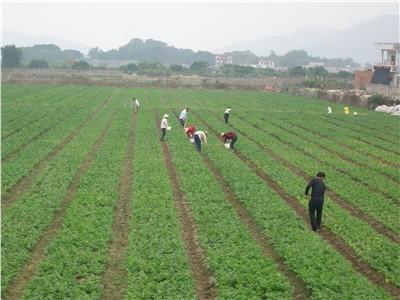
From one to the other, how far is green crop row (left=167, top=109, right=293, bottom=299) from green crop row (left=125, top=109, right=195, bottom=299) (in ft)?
2.37

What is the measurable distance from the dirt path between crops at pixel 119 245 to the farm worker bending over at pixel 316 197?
5477mm

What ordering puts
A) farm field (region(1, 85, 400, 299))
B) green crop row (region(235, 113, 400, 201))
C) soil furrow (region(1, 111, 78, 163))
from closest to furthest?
farm field (region(1, 85, 400, 299)), green crop row (region(235, 113, 400, 201)), soil furrow (region(1, 111, 78, 163))

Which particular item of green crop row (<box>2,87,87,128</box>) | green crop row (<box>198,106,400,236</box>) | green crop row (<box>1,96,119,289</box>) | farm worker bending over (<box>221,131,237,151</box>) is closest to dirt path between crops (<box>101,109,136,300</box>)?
green crop row (<box>1,96,119,289</box>)

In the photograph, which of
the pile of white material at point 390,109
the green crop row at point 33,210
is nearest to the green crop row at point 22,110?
the green crop row at point 33,210

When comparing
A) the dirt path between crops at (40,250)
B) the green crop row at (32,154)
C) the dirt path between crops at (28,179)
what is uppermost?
the green crop row at (32,154)

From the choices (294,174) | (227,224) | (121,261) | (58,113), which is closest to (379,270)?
(227,224)

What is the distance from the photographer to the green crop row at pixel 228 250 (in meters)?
11.5

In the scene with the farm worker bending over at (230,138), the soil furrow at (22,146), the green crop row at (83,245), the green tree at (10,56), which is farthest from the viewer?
the green tree at (10,56)

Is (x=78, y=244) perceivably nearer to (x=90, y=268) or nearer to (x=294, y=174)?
(x=90, y=268)

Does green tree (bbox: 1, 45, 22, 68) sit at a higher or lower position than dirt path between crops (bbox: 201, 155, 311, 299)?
higher

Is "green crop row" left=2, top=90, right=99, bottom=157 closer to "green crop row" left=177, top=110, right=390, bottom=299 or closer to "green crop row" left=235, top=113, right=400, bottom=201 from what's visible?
"green crop row" left=177, top=110, right=390, bottom=299

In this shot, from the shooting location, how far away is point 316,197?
49.6 feet

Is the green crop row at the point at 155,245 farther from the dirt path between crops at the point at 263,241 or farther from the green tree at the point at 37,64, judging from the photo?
the green tree at the point at 37,64

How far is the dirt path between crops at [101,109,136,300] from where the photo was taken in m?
11.4
